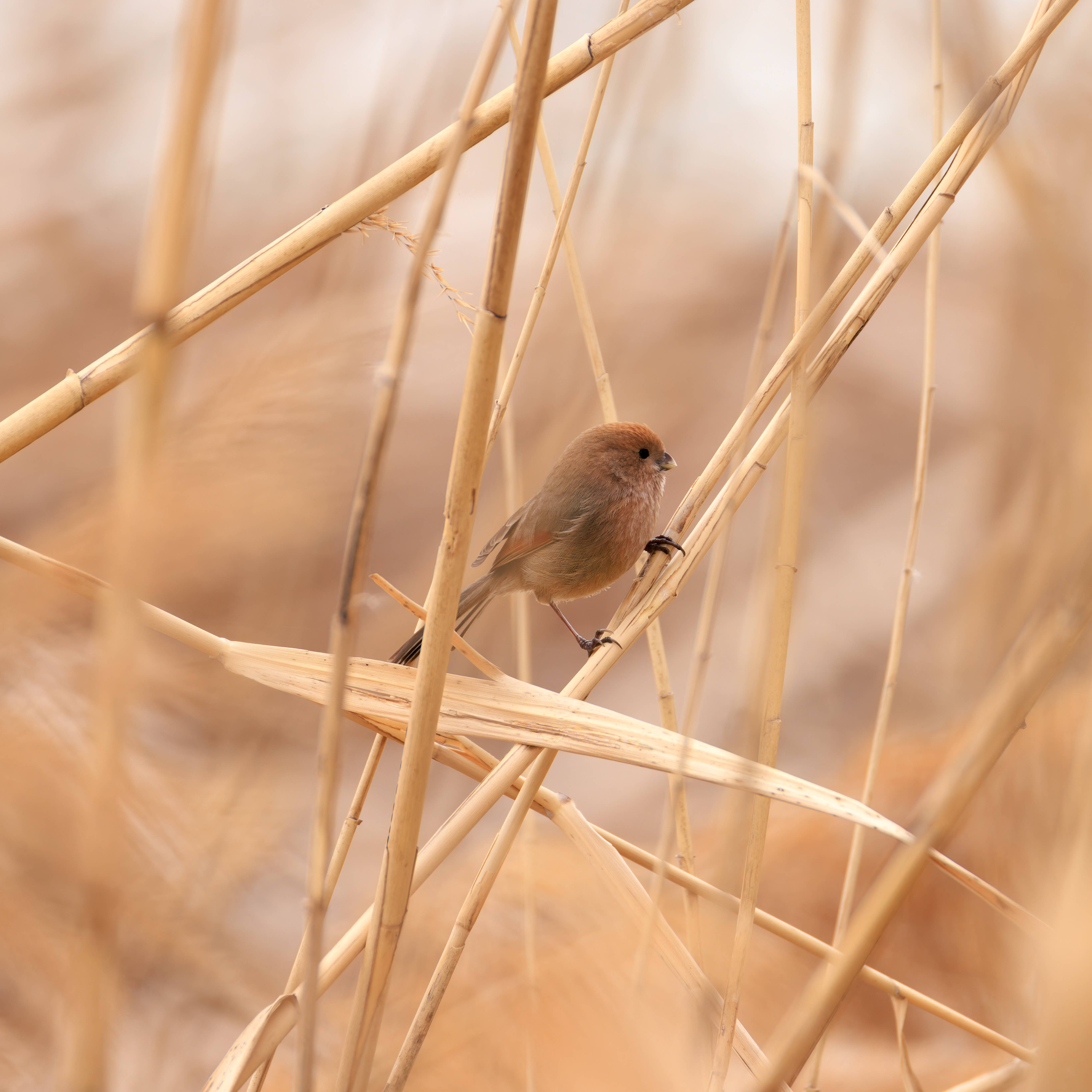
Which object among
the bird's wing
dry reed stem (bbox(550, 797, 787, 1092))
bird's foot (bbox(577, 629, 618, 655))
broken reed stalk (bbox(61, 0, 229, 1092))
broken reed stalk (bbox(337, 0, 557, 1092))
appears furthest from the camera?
the bird's wing

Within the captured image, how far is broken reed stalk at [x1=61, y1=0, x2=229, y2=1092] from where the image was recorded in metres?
0.40

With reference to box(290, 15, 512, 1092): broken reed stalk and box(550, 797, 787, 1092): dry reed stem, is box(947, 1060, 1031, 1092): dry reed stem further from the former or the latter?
box(290, 15, 512, 1092): broken reed stalk

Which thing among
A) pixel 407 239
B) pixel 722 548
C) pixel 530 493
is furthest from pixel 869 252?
pixel 530 493

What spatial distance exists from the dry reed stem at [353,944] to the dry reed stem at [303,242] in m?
0.54

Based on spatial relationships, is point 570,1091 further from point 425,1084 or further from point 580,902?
point 580,902

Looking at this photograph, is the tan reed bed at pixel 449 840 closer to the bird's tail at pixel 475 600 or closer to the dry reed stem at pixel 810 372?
the dry reed stem at pixel 810 372

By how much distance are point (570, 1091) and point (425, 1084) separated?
32 cm

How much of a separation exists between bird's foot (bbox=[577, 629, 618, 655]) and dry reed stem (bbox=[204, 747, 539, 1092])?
0.21 m

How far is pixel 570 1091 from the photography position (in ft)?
3.49

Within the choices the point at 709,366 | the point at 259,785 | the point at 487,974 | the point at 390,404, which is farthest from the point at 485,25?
the point at 487,974

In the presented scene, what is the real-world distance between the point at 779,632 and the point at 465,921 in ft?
1.54

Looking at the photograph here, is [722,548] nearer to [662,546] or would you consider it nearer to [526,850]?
[662,546]

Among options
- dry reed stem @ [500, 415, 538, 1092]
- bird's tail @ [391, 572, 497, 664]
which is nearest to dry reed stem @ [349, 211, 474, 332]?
dry reed stem @ [500, 415, 538, 1092]

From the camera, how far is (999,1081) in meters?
0.92
